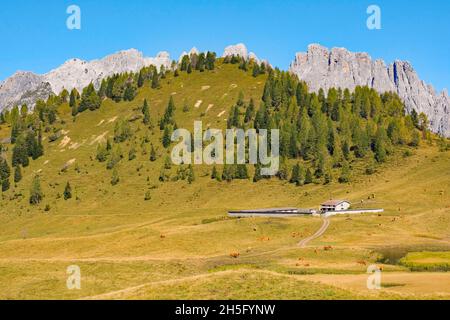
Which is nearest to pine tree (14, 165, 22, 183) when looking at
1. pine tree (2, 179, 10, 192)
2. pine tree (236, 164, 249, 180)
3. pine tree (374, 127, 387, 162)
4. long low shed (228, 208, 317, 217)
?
pine tree (2, 179, 10, 192)

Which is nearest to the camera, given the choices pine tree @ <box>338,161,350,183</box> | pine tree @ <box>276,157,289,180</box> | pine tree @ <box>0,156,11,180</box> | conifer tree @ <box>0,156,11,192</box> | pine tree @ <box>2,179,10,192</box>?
pine tree @ <box>338,161,350,183</box>

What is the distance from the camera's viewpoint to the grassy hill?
44781 mm

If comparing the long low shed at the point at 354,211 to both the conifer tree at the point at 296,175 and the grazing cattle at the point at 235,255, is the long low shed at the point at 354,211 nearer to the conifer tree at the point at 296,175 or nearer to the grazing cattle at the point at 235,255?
the conifer tree at the point at 296,175

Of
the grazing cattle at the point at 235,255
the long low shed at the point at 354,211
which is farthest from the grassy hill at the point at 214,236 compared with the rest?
the long low shed at the point at 354,211

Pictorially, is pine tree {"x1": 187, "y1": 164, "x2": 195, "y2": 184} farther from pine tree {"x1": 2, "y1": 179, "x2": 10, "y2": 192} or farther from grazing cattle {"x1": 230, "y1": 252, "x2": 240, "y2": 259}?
grazing cattle {"x1": 230, "y1": 252, "x2": 240, "y2": 259}

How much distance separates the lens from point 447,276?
50375mm

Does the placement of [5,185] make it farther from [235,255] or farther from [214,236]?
[235,255]

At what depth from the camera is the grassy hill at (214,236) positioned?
44.8m

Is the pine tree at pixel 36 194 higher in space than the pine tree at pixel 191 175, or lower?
lower

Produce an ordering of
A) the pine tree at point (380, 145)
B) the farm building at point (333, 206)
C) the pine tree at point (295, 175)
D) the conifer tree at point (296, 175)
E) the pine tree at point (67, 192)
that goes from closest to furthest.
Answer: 1. the farm building at point (333, 206)
2. the conifer tree at point (296, 175)
3. the pine tree at point (295, 175)
4. the pine tree at point (380, 145)
5. the pine tree at point (67, 192)

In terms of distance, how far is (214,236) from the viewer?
97.6 m

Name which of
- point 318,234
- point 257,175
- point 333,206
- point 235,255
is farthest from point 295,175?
point 235,255

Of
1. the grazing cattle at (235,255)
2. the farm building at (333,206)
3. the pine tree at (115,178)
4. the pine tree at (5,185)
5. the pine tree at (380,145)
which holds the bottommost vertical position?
the grazing cattle at (235,255)
